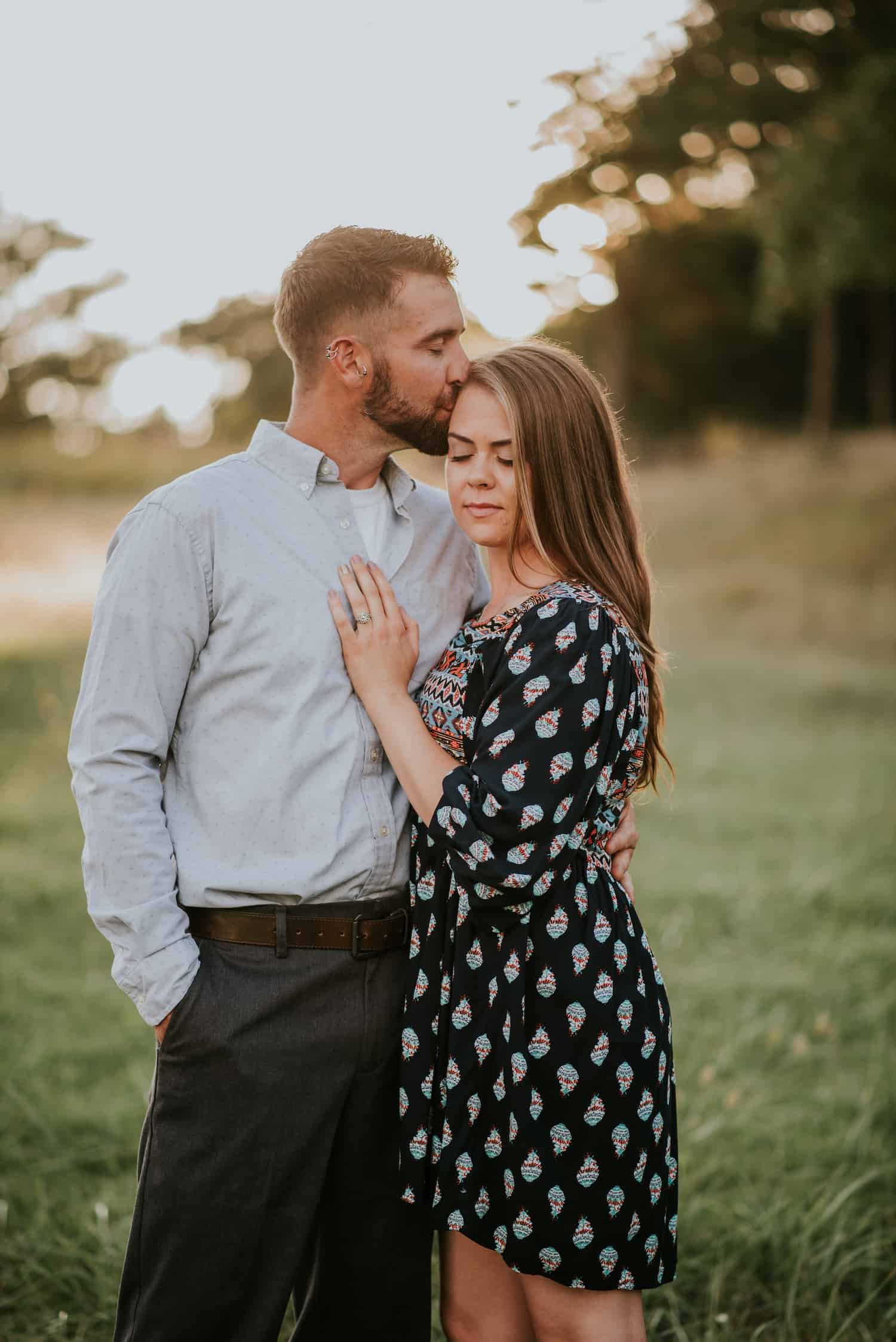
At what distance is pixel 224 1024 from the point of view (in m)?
2.23

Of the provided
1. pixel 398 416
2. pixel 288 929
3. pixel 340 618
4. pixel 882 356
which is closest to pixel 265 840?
pixel 288 929

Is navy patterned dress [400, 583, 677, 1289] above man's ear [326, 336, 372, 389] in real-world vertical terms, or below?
below

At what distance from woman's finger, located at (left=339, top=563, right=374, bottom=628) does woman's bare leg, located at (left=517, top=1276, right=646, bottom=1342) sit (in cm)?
127

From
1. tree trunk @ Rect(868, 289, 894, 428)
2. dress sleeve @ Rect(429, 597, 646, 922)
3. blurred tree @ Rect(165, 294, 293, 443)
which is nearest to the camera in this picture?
dress sleeve @ Rect(429, 597, 646, 922)

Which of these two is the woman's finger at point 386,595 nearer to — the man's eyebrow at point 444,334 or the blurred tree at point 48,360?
the man's eyebrow at point 444,334

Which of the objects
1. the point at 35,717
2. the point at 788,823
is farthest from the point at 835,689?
the point at 35,717

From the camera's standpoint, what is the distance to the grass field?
3.23 metres

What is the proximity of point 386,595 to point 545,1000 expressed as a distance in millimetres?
824

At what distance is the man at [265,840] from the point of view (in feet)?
7.28

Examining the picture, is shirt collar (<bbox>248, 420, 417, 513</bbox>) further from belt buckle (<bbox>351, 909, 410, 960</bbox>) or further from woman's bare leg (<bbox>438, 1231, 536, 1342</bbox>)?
woman's bare leg (<bbox>438, 1231, 536, 1342</bbox>)

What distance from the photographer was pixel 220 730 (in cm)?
231

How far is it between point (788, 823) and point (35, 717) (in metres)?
5.62

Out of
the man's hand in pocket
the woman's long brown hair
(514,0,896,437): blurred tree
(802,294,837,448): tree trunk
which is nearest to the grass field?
the man's hand in pocket

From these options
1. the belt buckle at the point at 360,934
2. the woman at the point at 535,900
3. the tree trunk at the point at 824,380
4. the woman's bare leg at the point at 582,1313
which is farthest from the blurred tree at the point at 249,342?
the woman's bare leg at the point at 582,1313
